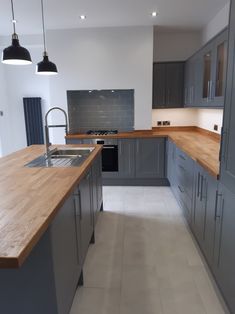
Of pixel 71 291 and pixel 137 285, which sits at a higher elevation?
pixel 71 291

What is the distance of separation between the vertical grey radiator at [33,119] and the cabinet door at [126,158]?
2260mm

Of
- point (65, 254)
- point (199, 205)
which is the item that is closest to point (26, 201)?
point (65, 254)

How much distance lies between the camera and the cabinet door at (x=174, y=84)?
14.2 feet

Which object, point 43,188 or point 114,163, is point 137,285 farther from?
point 114,163

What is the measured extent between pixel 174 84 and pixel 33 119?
3.15 m

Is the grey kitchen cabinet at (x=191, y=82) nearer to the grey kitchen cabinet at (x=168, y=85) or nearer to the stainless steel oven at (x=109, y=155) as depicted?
the grey kitchen cabinet at (x=168, y=85)

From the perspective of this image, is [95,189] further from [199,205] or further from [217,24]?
[217,24]

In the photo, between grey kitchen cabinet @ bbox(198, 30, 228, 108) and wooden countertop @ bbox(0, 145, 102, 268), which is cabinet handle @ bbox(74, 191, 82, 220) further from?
grey kitchen cabinet @ bbox(198, 30, 228, 108)

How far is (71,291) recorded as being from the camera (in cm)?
153

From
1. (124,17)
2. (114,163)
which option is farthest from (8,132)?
(124,17)

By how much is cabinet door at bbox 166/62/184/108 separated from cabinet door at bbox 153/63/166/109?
0.24 ft

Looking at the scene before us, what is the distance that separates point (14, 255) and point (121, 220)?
88.6 inches

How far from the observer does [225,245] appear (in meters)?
1.60

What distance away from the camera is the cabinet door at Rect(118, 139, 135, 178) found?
4.14 m
